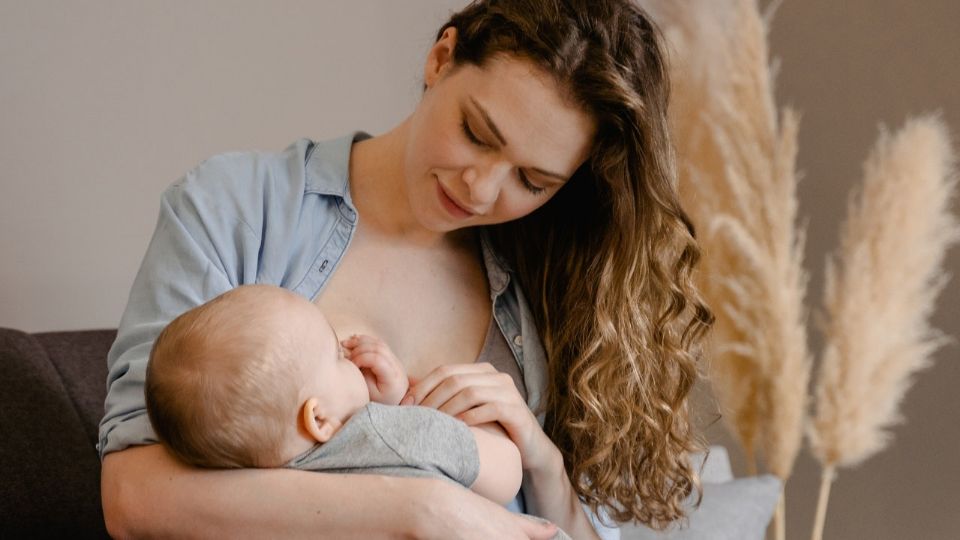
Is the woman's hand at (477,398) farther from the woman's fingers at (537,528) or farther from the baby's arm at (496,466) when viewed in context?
the woman's fingers at (537,528)

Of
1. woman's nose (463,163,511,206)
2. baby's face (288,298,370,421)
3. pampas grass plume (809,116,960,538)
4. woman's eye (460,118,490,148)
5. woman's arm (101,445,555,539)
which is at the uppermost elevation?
woman's eye (460,118,490,148)

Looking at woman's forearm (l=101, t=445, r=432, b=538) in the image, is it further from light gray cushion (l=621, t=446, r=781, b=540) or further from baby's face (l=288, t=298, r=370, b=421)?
light gray cushion (l=621, t=446, r=781, b=540)

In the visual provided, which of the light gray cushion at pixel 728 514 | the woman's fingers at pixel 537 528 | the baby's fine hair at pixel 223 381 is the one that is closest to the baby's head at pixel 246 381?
the baby's fine hair at pixel 223 381

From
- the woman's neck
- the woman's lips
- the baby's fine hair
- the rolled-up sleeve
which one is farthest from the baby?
the woman's neck

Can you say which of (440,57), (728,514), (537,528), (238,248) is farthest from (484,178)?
(728,514)

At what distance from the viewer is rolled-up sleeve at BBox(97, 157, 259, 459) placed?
1460mm

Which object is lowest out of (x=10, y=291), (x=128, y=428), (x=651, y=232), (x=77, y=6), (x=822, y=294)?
(x=822, y=294)

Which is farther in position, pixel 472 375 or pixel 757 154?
pixel 757 154

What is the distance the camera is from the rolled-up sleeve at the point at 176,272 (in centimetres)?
146

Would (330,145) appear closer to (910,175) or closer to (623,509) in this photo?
(623,509)

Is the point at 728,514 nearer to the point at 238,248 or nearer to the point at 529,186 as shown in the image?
the point at 529,186

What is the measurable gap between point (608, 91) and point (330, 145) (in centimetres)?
48

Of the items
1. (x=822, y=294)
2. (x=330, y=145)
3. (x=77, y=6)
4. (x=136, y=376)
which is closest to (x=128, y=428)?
(x=136, y=376)

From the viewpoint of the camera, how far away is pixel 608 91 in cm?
155
